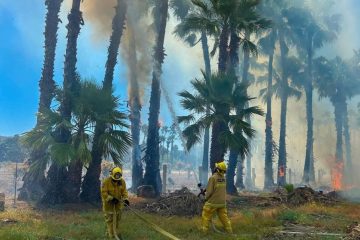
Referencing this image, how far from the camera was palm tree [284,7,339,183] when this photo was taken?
137 feet

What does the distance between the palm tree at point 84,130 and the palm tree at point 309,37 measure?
2710cm

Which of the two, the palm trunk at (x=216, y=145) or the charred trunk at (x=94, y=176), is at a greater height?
the palm trunk at (x=216, y=145)

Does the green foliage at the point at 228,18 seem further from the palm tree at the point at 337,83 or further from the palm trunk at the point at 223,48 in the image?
the palm tree at the point at 337,83

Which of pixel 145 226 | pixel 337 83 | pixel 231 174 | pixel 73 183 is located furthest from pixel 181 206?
pixel 337 83

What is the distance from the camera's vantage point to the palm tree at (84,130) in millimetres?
16312

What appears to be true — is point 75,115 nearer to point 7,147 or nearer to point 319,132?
point 7,147

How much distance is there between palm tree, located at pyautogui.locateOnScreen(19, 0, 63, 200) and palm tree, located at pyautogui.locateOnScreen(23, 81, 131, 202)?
103 inches

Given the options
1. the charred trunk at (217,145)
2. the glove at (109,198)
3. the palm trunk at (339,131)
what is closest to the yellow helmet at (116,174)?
the glove at (109,198)

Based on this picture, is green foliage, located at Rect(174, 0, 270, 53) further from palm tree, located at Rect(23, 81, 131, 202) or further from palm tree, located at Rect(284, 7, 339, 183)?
palm tree, located at Rect(284, 7, 339, 183)

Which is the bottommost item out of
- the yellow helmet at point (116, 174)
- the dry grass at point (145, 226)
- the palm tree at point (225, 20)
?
the dry grass at point (145, 226)

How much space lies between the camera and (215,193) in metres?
10.9

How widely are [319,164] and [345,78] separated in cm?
2851

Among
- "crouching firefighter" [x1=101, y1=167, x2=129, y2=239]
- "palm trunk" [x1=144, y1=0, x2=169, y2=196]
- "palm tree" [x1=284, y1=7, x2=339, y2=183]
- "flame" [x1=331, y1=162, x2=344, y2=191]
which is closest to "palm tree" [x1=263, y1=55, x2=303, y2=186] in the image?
"palm tree" [x1=284, y1=7, x2=339, y2=183]

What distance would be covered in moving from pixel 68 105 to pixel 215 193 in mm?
9052
